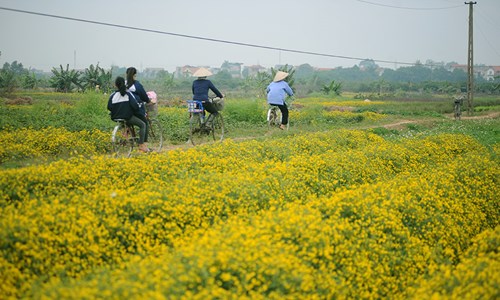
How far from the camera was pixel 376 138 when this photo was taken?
49.1 ft

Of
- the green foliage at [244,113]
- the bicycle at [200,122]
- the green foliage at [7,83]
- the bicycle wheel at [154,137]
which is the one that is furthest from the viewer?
the green foliage at [7,83]

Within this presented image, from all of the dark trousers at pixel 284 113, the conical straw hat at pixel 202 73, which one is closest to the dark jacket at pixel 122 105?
the conical straw hat at pixel 202 73

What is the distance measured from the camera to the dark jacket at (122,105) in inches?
395

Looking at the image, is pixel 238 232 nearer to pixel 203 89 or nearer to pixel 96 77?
pixel 203 89

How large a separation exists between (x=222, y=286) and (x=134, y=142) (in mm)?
6121

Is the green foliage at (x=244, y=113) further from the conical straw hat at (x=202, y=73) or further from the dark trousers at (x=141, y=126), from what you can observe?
the dark trousers at (x=141, y=126)

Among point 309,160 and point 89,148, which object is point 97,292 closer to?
point 309,160

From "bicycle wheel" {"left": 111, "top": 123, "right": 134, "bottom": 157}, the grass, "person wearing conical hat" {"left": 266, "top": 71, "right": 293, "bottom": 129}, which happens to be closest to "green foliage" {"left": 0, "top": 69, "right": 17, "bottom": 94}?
the grass

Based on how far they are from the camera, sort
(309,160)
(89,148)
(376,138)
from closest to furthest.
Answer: (309,160) → (89,148) → (376,138)

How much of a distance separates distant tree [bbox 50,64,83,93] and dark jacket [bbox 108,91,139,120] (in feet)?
85.4

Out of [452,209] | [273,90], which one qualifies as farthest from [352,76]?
[452,209]

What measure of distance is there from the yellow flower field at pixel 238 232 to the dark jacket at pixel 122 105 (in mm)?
1381

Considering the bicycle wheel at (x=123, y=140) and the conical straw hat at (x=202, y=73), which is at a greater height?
the conical straw hat at (x=202, y=73)

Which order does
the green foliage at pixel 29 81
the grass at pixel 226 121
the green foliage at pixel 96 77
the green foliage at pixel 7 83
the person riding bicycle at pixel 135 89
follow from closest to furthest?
1. the person riding bicycle at pixel 135 89
2. the grass at pixel 226 121
3. the green foliage at pixel 7 83
4. the green foliage at pixel 96 77
5. the green foliage at pixel 29 81
